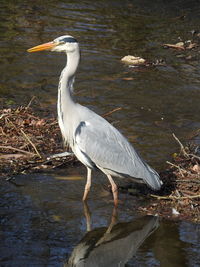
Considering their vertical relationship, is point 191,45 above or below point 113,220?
above

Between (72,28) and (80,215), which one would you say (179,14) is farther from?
(80,215)

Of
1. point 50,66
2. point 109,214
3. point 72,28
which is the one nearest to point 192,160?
point 109,214

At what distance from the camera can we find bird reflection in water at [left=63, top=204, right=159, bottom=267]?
5383mm

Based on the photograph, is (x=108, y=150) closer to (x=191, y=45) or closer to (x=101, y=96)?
(x=101, y=96)

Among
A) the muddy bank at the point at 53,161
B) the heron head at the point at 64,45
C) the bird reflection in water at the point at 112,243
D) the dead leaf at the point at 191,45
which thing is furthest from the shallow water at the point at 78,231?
the dead leaf at the point at 191,45

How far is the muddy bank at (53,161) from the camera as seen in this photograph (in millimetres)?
6294

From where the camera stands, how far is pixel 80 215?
6180mm

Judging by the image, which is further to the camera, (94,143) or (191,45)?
(191,45)

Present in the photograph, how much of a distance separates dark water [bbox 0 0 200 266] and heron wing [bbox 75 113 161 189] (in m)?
0.35

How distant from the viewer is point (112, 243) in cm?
577

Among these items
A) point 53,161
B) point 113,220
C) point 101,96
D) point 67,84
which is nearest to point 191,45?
point 101,96

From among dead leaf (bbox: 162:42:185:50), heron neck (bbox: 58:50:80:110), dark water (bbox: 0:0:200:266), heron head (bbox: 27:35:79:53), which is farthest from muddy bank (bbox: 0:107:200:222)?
dead leaf (bbox: 162:42:185:50)

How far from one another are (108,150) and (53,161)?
2.98 feet

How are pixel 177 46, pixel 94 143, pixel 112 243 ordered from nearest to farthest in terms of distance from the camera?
1. pixel 112 243
2. pixel 94 143
3. pixel 177 46
